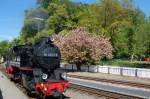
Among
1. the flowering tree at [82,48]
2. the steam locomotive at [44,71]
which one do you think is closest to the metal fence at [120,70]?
the flowering tree at [82,48]

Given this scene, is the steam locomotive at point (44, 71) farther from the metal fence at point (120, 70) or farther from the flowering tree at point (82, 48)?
the flowering tree at point (82, 48)

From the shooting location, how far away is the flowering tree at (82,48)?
51.5 m

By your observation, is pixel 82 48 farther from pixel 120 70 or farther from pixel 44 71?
pixel 44 71

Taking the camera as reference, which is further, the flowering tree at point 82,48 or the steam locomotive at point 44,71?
the flowering tree at point 82,48

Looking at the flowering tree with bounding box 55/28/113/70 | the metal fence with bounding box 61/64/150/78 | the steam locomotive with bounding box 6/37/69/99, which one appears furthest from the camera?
the flowering tree with bounding box 55/28/113/70

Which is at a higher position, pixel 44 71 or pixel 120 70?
pixel 44 71

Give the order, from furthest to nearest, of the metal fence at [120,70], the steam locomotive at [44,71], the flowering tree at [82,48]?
1. the flowering tree at [82,48]
2. the metal fence at [120,70]
3. the steam locomotive at [44,71]

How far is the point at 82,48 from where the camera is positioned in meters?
51.6

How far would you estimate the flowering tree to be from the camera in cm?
5153

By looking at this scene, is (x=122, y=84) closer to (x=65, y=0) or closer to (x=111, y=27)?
(x=111, y=27)

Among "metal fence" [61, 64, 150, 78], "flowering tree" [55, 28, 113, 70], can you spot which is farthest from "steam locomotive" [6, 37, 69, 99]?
"flowering tree" [55, 28, 113, 70]

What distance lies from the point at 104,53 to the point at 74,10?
80.1ft

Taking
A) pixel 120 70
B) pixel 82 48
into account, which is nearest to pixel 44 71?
pixel 120 70

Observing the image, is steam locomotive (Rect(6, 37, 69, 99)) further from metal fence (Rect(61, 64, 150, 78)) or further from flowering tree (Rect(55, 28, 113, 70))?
flowering tree (Rect(55, 28, 113, 70))
